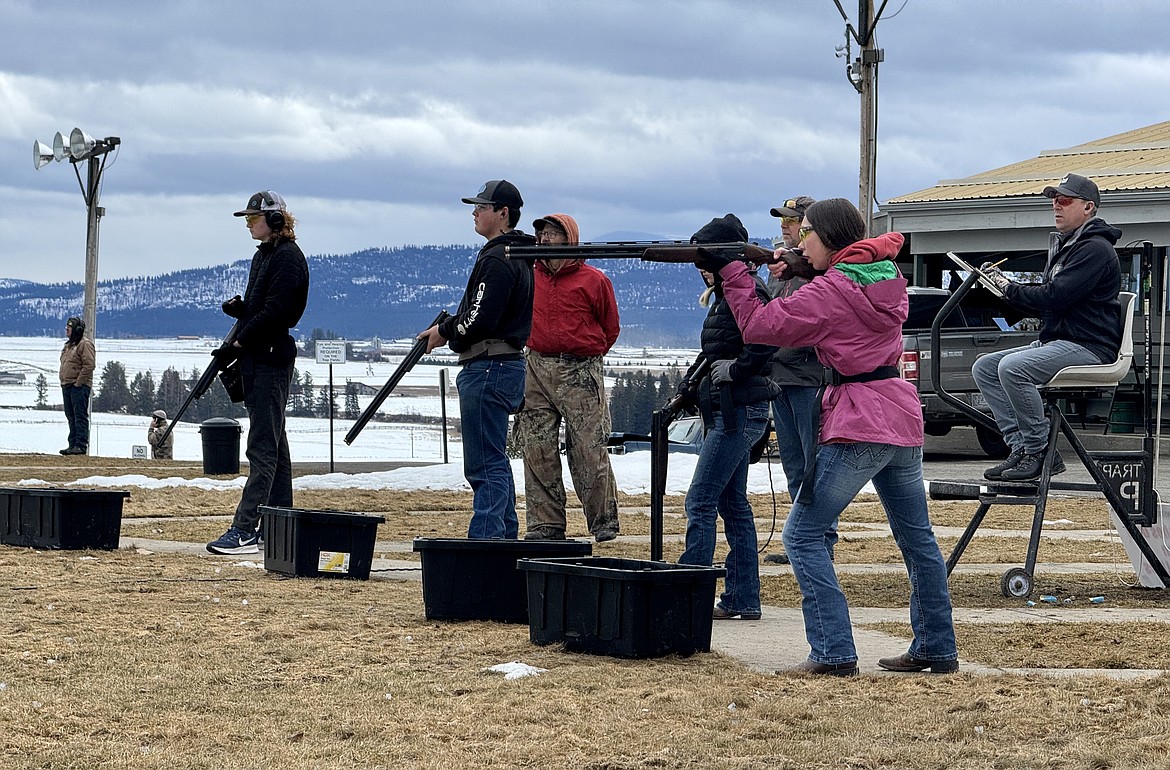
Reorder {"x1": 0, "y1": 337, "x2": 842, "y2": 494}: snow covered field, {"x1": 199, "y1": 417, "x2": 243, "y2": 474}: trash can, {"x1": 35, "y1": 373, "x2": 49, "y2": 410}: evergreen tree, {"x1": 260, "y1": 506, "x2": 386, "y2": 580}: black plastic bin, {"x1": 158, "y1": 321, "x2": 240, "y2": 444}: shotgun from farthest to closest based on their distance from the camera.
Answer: {"x1": 35, "y1": 373, "x2": 49, "y2": 410}: evergreen tree → {"x1": 199, "y1": 417, "x2": 243, "y2": 474}: trash can → {"x1": 0, "y1": 337, "x2": 842, "y2": 494}: snow covered field → {"x1": 158, "y1": 321, "x2": 240, "y2": 444}: shotgun → {"x1": 260, "y1": 506, "x2": 386, "y2": 580}: black plastic bin

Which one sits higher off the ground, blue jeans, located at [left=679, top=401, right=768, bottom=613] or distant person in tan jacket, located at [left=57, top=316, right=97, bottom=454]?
distant person in tan jacket, located at [left=57, top=316, right=97, bottom=454]

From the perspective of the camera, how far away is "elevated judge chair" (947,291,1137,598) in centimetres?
809

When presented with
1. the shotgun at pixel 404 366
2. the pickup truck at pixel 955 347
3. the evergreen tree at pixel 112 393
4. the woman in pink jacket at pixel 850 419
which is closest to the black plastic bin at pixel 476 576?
the woman in pink jacket at pixel 850 419

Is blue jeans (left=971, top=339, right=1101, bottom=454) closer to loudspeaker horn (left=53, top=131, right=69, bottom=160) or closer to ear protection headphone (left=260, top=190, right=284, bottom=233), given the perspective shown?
ear protection headphone (left=260, top=190, right=284, bottom=233)

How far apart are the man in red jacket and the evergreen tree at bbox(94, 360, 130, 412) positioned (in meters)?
61.1

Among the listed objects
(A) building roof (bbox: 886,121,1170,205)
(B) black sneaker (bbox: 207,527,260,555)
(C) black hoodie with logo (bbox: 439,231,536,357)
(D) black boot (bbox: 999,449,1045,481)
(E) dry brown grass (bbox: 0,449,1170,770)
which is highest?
(A) building roof (bbox: 886,121,1170,205)

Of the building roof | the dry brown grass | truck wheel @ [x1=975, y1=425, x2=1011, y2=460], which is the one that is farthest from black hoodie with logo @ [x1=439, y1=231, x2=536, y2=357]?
the building roof

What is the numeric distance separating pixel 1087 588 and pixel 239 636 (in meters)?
4.82

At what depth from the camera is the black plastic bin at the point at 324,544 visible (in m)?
8.64

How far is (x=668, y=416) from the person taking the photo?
26.1 feet

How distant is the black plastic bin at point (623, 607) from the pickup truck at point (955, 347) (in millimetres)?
12630

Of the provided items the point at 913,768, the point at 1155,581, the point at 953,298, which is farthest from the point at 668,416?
the point at 913,768

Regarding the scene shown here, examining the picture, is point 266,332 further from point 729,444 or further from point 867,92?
point 867,92

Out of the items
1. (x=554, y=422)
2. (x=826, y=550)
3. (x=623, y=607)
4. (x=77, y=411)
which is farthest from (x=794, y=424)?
(x=77, y=411)
